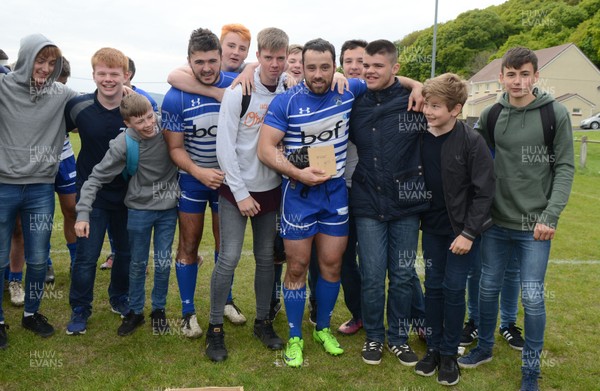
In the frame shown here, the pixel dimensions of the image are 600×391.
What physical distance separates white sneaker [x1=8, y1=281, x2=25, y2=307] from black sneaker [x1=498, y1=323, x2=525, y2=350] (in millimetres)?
4583

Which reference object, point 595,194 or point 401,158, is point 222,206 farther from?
point 595,194

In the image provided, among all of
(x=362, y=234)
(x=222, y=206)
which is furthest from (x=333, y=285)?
(x=222, y=206)

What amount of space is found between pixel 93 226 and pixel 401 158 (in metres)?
2.59

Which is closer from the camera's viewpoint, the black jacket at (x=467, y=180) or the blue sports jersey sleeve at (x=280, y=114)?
the black jacket at (x=467, y=180)

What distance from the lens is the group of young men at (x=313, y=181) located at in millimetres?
3369

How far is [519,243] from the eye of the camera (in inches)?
134

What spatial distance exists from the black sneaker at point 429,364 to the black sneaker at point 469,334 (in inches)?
21.1

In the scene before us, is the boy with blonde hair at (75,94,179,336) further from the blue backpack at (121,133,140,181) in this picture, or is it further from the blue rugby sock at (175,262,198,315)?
the blue rugby sock at (175,262,198,315)

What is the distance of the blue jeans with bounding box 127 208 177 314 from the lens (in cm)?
404

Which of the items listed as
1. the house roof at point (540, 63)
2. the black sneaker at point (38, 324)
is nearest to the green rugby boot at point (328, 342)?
the black sneaker at point (38, 324)

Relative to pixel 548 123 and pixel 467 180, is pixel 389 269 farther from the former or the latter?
pixel 548 123

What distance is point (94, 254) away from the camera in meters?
4.11

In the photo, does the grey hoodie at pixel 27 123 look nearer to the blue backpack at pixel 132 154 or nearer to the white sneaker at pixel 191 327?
the blue backpack at pixel 132 154

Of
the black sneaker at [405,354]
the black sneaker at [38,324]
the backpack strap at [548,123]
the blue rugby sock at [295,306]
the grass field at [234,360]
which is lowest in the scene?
the grass field at [234,360]
